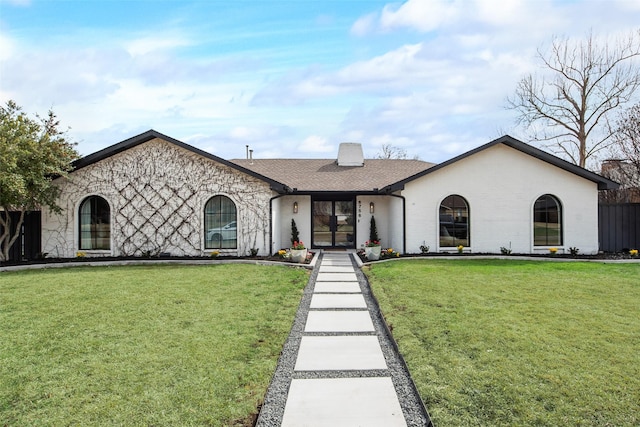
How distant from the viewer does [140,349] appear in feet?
16.1

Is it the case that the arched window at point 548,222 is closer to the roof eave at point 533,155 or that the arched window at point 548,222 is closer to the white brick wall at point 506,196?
the white brick wall at point 506,196

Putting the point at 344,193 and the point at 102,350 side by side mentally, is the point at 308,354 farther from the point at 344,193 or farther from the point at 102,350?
the point at 344,193

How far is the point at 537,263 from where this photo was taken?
11.9 metres

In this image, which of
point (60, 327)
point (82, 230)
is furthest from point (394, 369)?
point (82, 230)

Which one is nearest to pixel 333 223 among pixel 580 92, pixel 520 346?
pixel 520 346

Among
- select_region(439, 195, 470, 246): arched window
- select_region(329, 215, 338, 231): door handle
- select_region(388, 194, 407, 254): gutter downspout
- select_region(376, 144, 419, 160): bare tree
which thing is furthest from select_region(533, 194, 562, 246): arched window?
select_region(376, 144, 419, 160): bare tree

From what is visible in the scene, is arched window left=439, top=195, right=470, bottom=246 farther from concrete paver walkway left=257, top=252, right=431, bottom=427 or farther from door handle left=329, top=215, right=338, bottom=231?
concrete paver walkway left=257, top=252, right=431, bottom=427

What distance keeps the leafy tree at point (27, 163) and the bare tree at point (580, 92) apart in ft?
74.7

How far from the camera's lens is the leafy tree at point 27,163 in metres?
10.9

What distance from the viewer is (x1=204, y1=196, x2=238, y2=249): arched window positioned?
13.3 m

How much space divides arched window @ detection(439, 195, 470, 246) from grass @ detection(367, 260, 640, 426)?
4379mm

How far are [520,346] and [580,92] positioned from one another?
22361 mm

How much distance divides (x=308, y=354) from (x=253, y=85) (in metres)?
9.13

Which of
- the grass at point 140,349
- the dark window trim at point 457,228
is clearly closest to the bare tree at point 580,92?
the dark window trim at point 457,228
